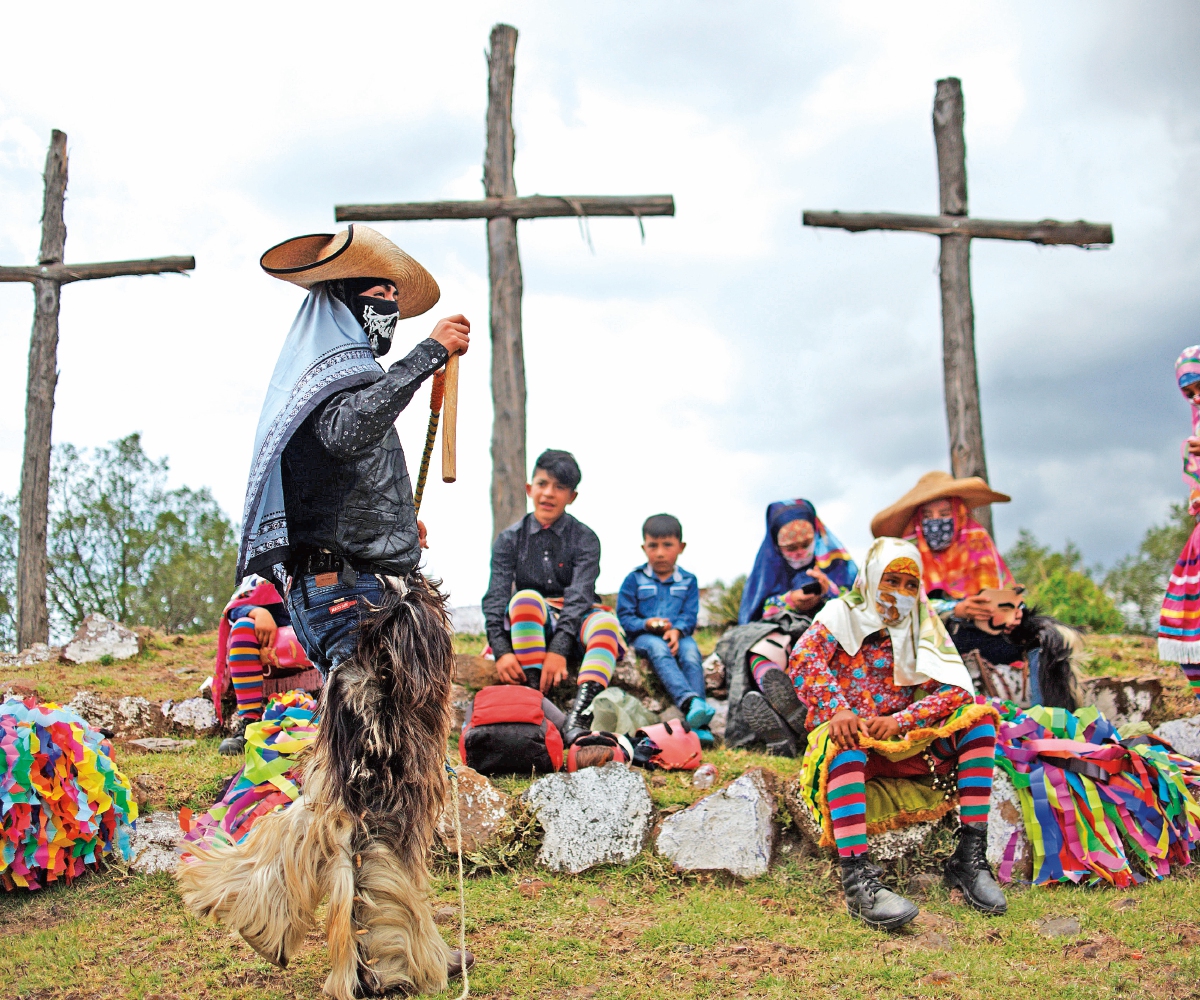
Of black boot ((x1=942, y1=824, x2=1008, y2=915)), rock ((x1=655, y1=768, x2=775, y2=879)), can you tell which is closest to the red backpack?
rock ((x1=655, y1=768, x2=775, y2=879))

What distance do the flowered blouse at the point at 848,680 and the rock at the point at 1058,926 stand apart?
0.91 metres

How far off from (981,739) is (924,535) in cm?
254

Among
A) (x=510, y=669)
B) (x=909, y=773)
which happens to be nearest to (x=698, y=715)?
(x=510, y=669)

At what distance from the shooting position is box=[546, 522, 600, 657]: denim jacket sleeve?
6.23 meters

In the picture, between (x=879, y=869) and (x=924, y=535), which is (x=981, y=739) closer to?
(x=879, y=869)

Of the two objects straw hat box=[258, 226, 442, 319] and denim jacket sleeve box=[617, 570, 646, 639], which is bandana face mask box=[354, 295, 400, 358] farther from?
denim jacket sleeve box=[617, 570, 646, 639]

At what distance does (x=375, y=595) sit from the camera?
3182 millimetres

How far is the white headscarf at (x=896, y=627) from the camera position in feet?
14.5

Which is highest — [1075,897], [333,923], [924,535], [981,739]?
[924,535]

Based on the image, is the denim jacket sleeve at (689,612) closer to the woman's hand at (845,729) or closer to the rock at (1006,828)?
the rock at (1006,828)

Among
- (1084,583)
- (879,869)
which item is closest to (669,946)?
(879,869)

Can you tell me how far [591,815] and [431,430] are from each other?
6.60 feet

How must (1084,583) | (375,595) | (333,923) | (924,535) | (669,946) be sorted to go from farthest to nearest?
(1084,583) → (924,535) → (669,946) → (375,595) → (333,923)

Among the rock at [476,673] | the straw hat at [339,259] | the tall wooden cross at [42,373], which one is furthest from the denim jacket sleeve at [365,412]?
the tall wooden cross at [42,373]
